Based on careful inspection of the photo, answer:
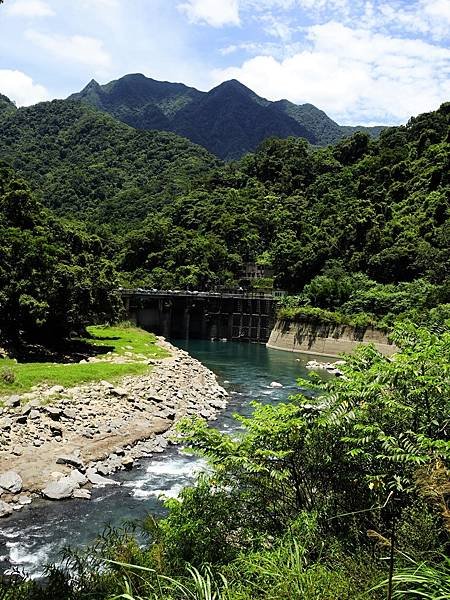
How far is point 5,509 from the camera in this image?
14781 millimetres

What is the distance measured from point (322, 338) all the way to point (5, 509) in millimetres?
44793

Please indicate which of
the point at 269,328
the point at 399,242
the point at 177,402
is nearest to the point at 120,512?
the point at 177,402

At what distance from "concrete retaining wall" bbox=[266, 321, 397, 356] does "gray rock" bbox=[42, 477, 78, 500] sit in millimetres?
38475

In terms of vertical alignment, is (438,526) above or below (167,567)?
above

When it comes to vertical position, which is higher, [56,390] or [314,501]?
[314,501]

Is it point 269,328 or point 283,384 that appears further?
point 269,328

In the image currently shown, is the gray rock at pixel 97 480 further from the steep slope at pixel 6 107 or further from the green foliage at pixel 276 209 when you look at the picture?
the steep slope at pixel 6 107

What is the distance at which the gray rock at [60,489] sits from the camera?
1594cm

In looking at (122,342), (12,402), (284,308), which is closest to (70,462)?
(12,402)

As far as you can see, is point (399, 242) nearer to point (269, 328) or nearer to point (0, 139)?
point (269, 328)

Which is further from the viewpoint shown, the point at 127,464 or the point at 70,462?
the point at 127,464

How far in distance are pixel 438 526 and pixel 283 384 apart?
3065 centimetres

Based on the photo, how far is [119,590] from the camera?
6.60m

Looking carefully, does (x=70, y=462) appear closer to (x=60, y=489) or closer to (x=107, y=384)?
(x=60, y=489)
